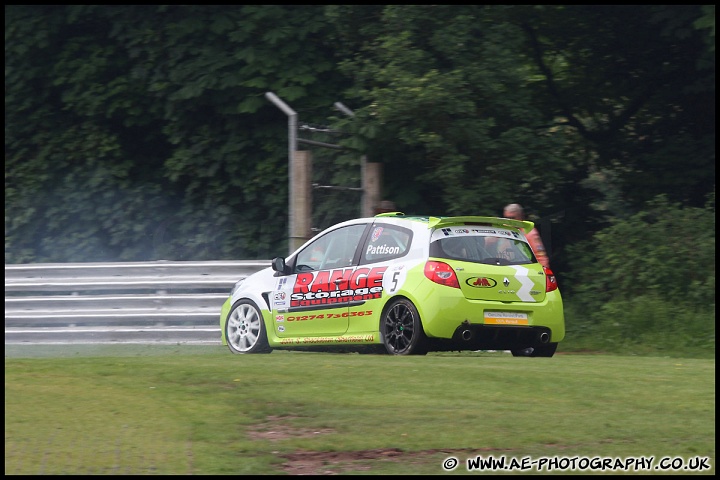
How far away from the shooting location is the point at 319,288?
44.7 ft

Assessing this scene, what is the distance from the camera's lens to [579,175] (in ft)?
71.4

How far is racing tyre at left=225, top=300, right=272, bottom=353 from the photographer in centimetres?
1429

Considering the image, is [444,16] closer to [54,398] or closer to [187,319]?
[187,319]

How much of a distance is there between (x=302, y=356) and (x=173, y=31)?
33.7 ft

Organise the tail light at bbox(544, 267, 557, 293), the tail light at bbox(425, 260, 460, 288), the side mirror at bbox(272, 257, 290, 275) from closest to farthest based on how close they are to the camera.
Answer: the tail light at bbox(425, 260, 460, 288)
the tail light at bbox(544, 267, 557, 293)
the side mirror at bbox(272, 257, 290, 275)

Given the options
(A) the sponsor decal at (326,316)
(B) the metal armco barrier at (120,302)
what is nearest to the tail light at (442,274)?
(A) the sponsor decal at (326,316)

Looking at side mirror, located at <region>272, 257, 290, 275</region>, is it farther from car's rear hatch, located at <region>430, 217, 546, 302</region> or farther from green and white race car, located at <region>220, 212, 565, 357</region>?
car's rear hatch, located at <region>430, 217, 546, 302</region>

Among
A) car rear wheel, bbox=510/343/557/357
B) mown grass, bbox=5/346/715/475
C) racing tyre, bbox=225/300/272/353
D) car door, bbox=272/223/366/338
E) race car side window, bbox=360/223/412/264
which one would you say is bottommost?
mown grass, bbox=5/346/715/475

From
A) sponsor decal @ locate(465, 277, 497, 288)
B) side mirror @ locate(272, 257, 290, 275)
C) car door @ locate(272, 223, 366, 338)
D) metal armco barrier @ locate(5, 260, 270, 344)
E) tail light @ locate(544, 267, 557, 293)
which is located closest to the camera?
sponsor decal @ locate(465, 277, 497, 288)

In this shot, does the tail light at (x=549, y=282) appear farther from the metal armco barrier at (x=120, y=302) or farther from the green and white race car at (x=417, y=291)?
the metal armco barrier at (x=120, y=302)

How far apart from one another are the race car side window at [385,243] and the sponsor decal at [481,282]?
30.1 inches

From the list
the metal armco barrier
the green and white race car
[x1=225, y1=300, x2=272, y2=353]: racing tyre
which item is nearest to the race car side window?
the green and white race car

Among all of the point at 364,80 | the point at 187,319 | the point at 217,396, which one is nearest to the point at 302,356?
A: the point at 217,396

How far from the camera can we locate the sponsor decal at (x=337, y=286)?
12.9 meters
